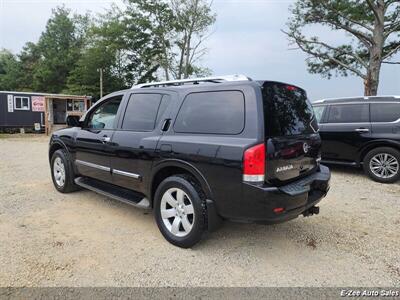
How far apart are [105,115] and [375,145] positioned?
216 inches

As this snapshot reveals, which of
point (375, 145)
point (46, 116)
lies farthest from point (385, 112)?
point (46, 116)

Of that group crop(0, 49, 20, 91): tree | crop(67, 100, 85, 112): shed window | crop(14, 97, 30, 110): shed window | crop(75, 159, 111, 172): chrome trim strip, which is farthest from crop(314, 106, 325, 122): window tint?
crop(0, 49, 20, 91): tree

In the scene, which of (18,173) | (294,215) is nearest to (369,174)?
(294,215)

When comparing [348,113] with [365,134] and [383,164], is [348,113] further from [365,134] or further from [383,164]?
[383,164]

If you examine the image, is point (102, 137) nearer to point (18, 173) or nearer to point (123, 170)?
point (123, 170)

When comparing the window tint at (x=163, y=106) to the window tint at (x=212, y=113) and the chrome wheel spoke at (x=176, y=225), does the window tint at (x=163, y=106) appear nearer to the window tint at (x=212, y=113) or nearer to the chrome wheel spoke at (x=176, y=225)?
the window tint at (x=212, y=113)

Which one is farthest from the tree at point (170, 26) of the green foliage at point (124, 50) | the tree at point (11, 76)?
the tree at point (11, 76)

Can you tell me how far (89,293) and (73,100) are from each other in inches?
810

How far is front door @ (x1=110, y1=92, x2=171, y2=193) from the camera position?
11.8 ft

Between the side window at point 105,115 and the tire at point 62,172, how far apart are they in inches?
30.4

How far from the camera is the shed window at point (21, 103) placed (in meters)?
19.1

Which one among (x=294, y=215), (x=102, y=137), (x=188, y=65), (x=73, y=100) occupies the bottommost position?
(x=294, y=215)

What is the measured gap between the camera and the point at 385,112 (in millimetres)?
6297

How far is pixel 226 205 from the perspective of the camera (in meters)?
2.90
